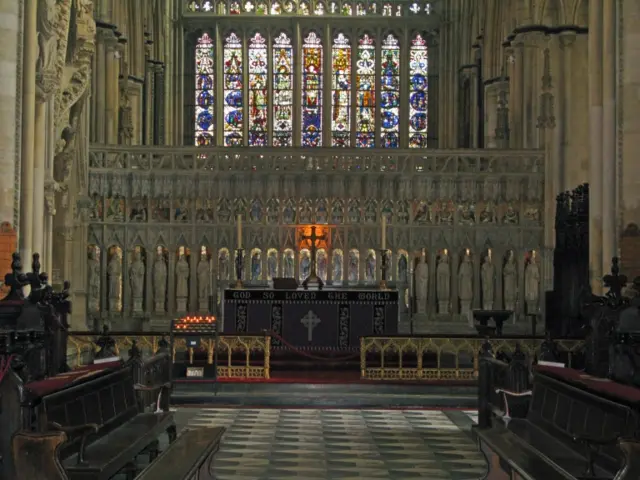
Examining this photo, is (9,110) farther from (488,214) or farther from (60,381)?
(488,214)

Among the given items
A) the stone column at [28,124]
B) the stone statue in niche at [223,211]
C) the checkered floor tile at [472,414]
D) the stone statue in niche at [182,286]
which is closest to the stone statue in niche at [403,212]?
the stone statue in niche at [223,211]

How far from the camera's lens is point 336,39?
36000mm

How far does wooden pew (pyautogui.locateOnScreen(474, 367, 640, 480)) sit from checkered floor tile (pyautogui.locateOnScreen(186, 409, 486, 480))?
3.34ft

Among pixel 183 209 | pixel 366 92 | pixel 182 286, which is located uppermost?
pixel 366 92

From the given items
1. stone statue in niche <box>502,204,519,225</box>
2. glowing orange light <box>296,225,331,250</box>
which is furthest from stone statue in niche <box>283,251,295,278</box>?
stone statue in niche <box>502,204,519,225</box>

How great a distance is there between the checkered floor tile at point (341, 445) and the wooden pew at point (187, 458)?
1.08m

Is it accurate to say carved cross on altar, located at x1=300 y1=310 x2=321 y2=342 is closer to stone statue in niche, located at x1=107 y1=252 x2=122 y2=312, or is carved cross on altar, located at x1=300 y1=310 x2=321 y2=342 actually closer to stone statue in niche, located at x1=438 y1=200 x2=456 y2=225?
stone statue in niche, located at x1=107 y1=252 x2=122 y2=312

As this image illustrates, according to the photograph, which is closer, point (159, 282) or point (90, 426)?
point (90, 426)

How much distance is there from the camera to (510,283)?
24.2 m

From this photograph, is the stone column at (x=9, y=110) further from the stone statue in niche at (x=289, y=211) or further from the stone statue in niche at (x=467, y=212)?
the stone statue in niche at (x=467, y=212)

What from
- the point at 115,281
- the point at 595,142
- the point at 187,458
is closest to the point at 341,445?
the point at 187,458

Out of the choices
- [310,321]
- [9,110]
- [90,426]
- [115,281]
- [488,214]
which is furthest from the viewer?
[488,214]

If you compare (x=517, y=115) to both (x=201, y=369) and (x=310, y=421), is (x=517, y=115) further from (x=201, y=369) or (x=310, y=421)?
(x=310, y=421)

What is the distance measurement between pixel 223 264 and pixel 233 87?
13018 millimetres
